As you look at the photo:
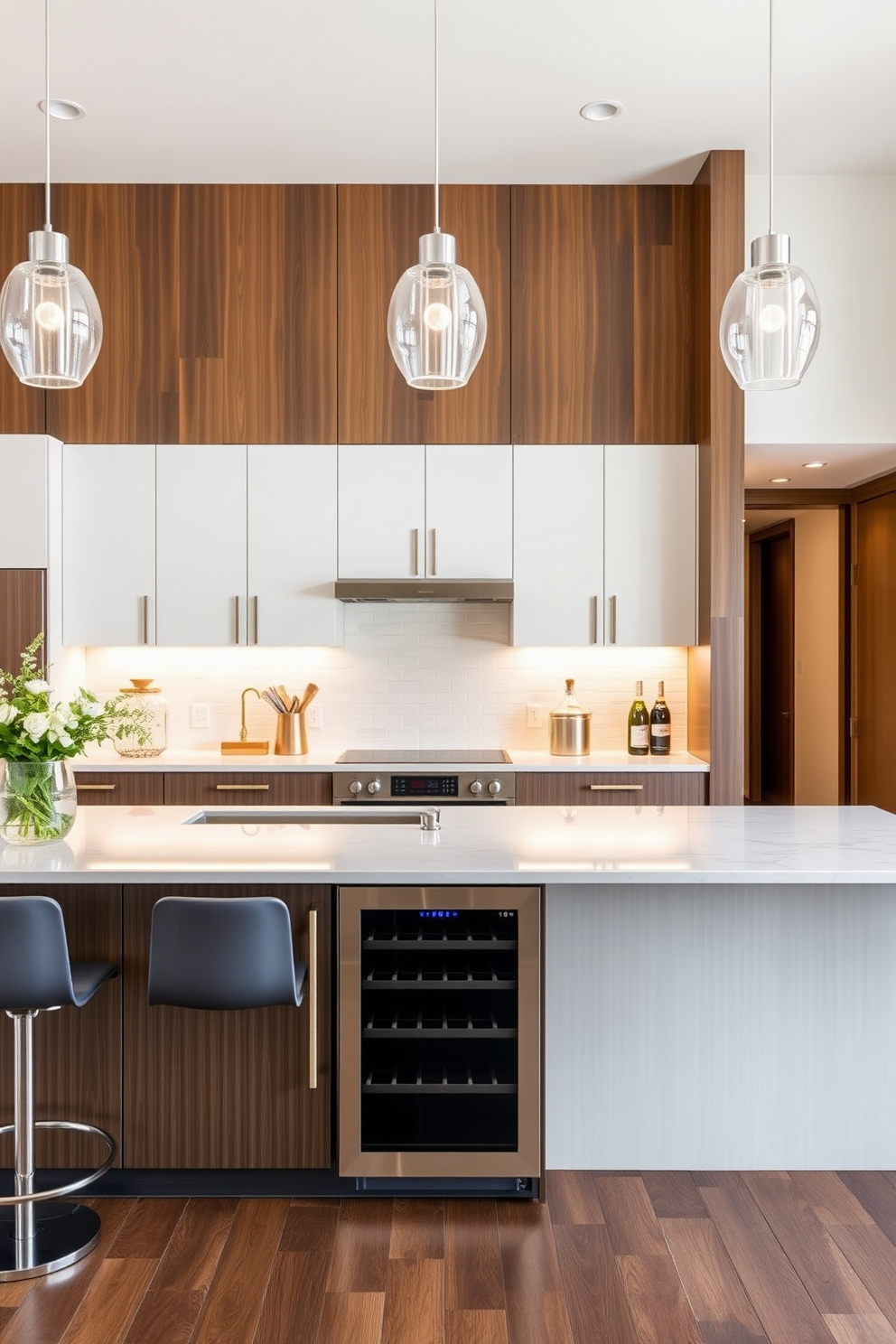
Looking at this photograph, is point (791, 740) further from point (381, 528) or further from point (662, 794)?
point (381, 528)

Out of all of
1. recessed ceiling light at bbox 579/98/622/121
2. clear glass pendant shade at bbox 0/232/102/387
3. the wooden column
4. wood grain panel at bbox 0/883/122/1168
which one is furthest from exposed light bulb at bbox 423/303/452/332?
the wooden column

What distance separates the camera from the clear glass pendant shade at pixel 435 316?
7.13ft

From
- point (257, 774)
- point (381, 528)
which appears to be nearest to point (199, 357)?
point (381, 528)

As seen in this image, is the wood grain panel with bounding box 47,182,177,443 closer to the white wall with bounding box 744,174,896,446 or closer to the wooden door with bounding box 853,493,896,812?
the white wall with bounding box 744,174,896,446

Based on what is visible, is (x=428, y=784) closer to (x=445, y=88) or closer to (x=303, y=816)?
(x=303, y=816)

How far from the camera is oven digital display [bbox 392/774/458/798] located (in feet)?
14.3

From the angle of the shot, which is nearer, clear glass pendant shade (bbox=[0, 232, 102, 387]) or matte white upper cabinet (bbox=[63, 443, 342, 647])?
clear glass pendant shade (bbox=[0, 232, 102, 387])

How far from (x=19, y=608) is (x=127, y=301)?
4.72ft

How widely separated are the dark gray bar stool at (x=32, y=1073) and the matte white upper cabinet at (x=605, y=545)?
2636mm

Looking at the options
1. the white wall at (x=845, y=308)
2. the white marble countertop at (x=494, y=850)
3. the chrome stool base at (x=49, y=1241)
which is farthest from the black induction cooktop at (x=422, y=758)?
the chrome stool base at (x=49, y=1241)

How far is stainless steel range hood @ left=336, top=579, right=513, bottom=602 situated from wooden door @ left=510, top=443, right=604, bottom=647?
0.09 meters

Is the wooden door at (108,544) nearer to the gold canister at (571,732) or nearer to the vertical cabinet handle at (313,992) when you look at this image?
the gold canister at (571,732)

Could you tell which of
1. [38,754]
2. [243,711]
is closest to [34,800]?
[38,754]

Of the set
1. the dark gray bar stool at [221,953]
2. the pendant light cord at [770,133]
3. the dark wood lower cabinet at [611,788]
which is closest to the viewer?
the pendant light cord at [770,133]
